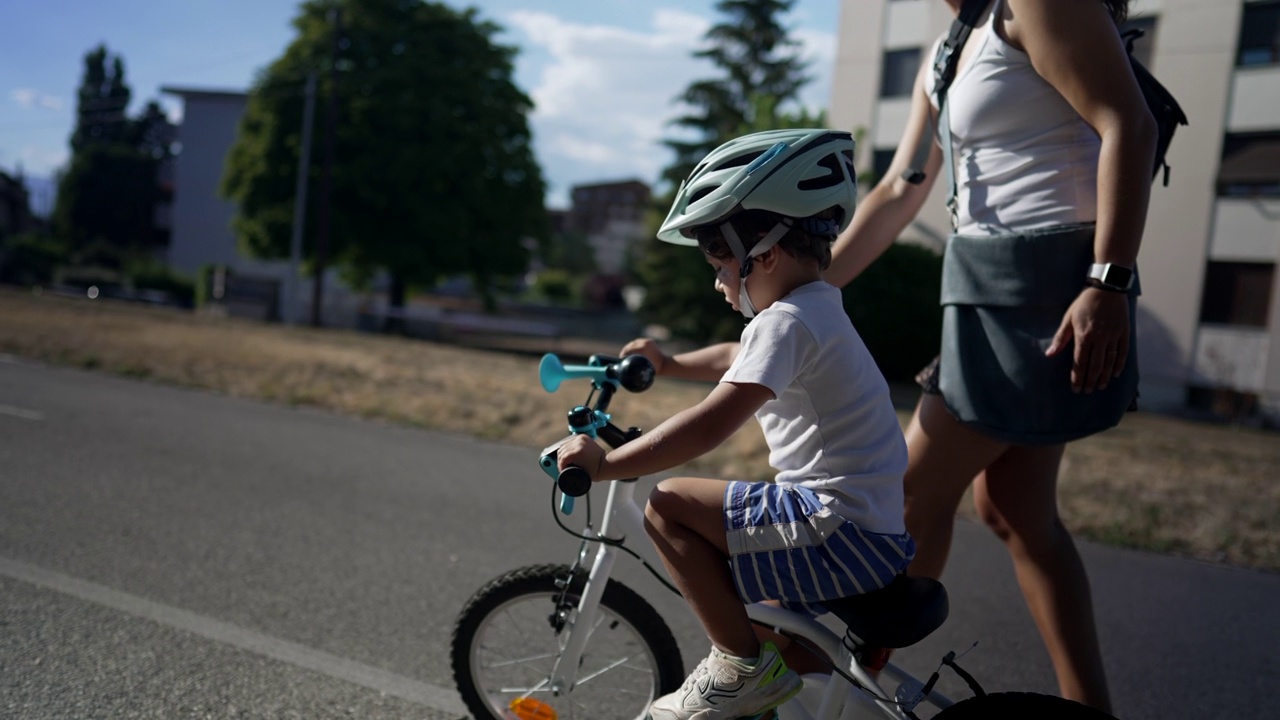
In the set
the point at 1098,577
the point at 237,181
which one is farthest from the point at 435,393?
the point at 237,181

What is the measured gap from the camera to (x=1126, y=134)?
198 centimetres

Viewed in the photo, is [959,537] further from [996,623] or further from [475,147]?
[475,147]

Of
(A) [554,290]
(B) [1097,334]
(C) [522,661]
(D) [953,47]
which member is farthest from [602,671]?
(A) [554,290]

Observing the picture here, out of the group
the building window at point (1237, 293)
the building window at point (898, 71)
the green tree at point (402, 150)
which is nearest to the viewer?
the building window at point (1237, 293)

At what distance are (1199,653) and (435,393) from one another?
8242 millimetres

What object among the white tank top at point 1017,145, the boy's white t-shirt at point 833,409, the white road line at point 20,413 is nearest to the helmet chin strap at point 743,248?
the boy's white t-shirt at point 833,409

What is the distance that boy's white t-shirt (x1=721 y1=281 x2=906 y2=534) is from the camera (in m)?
1.80

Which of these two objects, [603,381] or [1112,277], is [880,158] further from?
[603,381]

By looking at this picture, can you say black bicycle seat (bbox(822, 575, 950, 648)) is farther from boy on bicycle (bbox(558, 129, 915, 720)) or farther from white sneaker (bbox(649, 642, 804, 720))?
white sneaker (bbox(649, 642, 804, 720))

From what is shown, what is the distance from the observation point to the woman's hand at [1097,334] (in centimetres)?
199

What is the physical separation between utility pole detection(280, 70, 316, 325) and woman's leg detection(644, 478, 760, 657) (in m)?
28.5

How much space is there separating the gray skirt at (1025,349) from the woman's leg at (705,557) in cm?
70

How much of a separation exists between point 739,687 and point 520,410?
7.59 meters

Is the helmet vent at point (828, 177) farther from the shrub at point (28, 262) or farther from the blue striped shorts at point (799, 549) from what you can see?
the shrub at point (28, 262)
